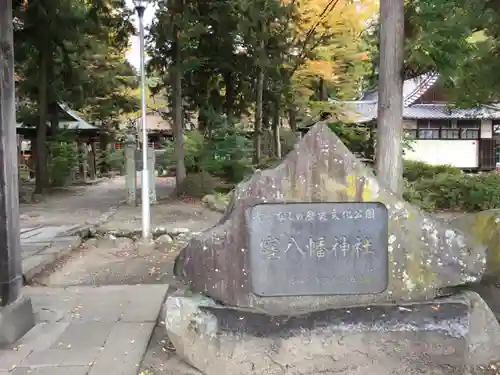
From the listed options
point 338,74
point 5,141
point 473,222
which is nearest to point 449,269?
point 473,222

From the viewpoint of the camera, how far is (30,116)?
20812mm

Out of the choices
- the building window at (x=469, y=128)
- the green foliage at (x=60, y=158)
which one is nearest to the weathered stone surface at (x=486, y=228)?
the green foliage at (x=60, y=158)

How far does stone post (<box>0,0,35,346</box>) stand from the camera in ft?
14.2

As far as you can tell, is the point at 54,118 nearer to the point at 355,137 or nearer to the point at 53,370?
the point at 355,137

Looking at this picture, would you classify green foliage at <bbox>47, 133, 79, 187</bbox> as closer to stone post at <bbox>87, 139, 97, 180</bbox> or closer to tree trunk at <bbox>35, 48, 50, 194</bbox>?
tree trunk at <bbox>35, 48, 50, 194</bbox>

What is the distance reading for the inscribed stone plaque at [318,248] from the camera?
385 centimetres

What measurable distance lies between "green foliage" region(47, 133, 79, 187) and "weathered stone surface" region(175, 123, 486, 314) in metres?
19.4

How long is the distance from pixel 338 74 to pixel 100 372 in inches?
919

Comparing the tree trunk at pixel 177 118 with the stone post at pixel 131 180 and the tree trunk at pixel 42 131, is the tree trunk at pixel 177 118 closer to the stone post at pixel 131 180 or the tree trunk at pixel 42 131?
the stone post at pixel 131 180

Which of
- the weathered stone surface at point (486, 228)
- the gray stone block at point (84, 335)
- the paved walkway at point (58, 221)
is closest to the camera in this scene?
the weathered stone surface at point (486, 228)

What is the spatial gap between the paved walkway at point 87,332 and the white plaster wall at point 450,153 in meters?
27.2

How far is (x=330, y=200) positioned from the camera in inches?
151

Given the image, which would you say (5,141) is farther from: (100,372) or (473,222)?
(473,222)

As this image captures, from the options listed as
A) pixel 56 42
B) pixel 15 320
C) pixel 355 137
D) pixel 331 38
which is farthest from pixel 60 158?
pixel 15 320
